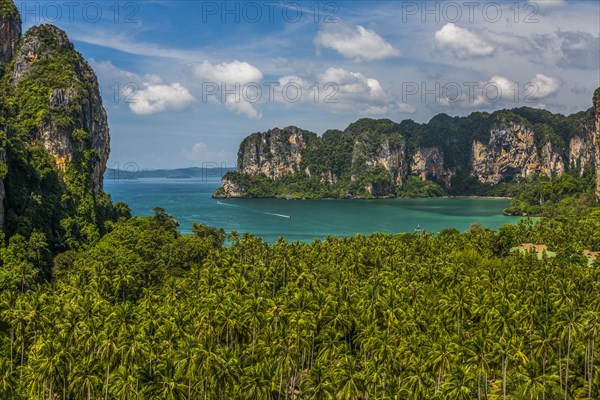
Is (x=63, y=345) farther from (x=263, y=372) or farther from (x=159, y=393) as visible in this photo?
(x=263, y=372)

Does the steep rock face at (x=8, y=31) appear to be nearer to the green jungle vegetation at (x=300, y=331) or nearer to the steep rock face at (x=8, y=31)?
the steep rock face at (x=8, y=31)

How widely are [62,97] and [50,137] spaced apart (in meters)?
11.2

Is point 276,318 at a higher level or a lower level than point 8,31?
lower

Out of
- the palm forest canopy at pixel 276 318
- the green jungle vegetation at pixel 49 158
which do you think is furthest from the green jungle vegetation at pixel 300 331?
the green jungle vegetation at pixel 49 158

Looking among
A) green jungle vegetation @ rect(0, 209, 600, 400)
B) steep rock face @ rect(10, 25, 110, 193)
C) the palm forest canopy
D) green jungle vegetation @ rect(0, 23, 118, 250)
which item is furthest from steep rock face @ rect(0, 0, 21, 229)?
green jungle vegetation @ rect(0, 209, 600, 400)

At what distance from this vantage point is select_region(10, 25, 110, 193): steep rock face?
113 meters

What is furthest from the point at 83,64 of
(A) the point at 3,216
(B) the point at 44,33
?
(A) the point at 3,216

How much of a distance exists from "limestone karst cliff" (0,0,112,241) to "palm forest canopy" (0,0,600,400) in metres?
0.70

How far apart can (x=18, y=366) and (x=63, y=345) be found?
32.3 ft

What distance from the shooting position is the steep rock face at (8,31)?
445 feet

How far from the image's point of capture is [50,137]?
368ft

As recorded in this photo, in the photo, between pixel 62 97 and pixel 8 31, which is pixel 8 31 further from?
pixel 62 97

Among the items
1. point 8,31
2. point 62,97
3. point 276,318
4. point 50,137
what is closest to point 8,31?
point 8,31

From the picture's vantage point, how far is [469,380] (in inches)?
1572
